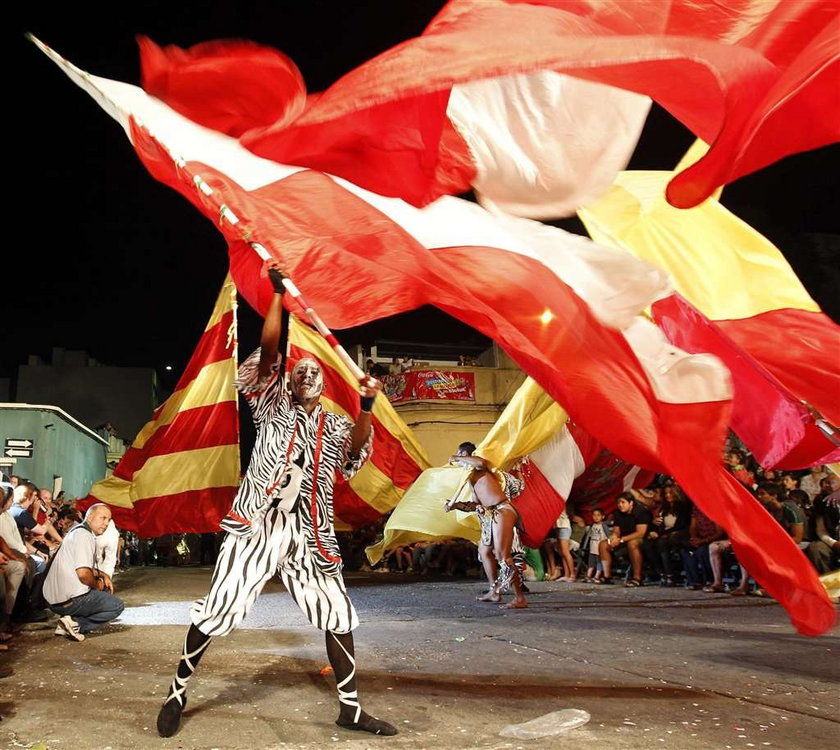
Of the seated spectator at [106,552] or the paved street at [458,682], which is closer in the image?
the paved street at [458,682]

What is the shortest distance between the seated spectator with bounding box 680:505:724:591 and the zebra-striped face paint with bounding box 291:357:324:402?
805cm

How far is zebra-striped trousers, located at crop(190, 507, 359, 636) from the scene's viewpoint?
12.5 ft

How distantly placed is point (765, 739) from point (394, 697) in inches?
75.6

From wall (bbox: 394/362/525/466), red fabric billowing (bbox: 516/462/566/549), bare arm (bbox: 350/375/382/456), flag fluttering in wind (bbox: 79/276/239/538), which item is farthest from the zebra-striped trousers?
wall (bbox: 394/362/525/466)

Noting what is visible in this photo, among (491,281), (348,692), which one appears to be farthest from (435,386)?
(348,692)

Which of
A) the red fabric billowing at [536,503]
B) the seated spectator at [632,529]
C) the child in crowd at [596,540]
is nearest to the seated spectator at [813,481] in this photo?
the seated spectator at [632,529]

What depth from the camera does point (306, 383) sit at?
4105 millimetres

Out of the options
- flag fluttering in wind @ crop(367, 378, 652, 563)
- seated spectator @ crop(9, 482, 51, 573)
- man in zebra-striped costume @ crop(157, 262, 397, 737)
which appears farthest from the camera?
seated spectator @ crop(9, 482, 51, 573)

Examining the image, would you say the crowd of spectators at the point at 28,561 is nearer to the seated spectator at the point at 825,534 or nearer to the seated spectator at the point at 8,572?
the seated spectator at the point at 8,572

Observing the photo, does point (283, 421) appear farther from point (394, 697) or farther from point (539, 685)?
point (539, 685)

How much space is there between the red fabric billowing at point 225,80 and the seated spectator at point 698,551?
28.0 ft

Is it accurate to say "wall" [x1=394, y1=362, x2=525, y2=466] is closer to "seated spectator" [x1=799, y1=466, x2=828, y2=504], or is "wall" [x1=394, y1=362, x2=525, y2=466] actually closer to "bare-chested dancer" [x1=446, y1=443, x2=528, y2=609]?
"seated spectator" [x1=799, y1=466, x2=828, y2=504]

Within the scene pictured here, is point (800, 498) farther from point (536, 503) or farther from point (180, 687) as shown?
point (180, 687)

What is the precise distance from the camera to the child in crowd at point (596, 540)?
13.2m
